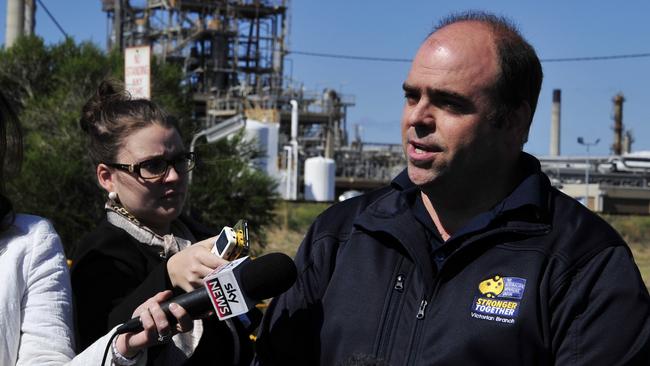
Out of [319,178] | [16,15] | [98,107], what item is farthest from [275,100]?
[98,107]

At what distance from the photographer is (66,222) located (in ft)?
54.5

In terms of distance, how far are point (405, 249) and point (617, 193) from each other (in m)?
62.2

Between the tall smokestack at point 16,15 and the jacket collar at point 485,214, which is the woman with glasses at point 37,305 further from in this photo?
the tall smokestack at point 16,15

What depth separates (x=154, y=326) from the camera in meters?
2.96

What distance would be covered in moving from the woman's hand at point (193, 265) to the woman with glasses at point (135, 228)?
201 mm

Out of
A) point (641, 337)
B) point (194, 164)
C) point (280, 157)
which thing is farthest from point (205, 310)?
point (280, 157)

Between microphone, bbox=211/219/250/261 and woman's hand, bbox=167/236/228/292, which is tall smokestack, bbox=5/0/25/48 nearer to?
woman's hand, bbox=167/236/228/292

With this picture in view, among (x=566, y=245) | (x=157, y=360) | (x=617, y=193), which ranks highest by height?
(x=566, y=245)

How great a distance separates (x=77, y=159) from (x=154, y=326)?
1507 cm

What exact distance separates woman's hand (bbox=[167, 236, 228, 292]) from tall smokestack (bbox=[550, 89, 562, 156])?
315 feet

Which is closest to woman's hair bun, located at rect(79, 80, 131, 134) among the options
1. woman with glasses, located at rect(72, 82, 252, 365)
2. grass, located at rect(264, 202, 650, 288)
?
woman with glasses, located at rect(72, 82, 252, 365)

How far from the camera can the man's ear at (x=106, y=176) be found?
422 centimetres

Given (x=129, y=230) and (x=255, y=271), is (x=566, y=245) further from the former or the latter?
(x=129, y=230)

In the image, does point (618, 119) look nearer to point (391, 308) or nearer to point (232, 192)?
point (232, 192)
